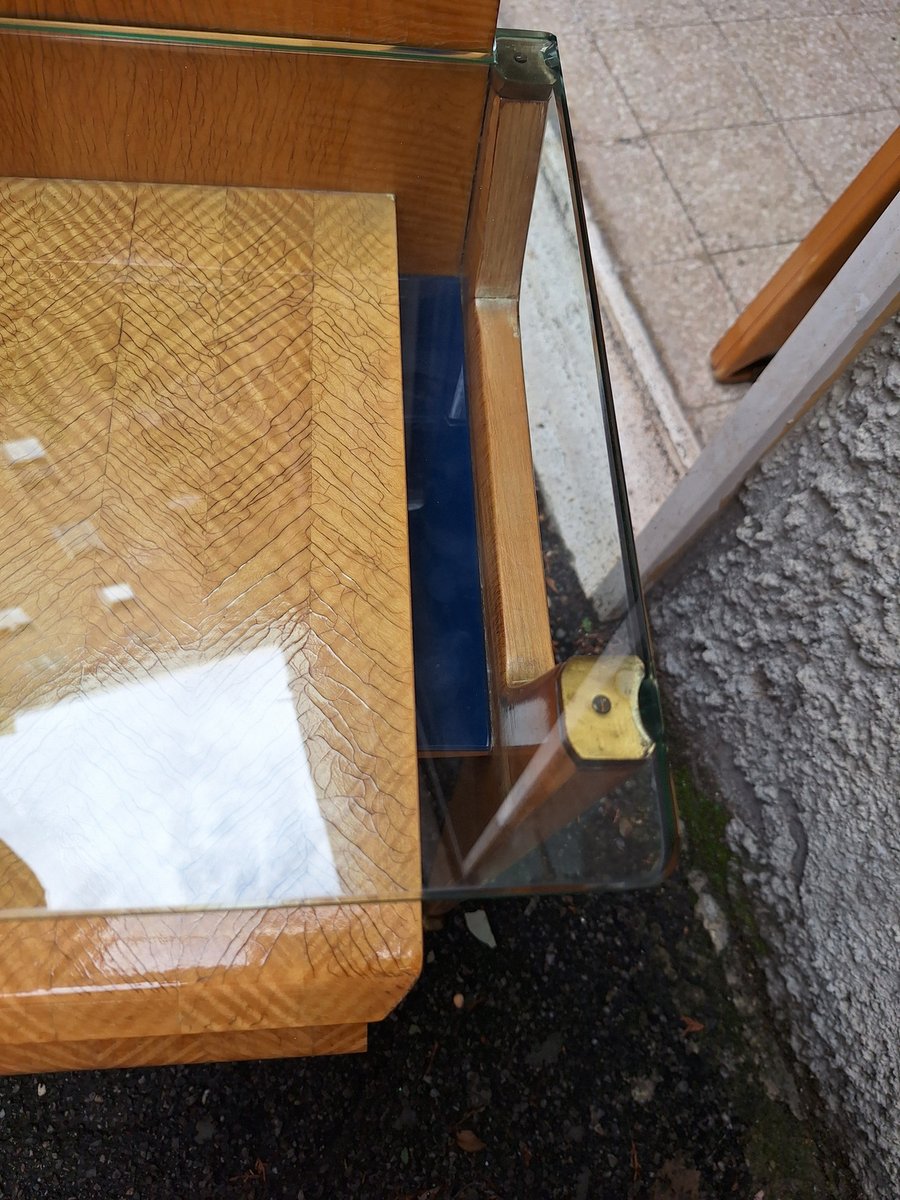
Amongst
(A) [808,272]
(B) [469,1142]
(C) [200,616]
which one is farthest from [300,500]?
(A) [808,272]

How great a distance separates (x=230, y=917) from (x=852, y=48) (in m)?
2.28

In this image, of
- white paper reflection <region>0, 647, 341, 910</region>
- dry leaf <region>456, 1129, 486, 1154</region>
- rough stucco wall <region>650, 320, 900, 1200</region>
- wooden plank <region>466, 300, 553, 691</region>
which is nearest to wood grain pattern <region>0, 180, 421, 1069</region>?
white paper reflection <region>0, 647, 341, 910</region>

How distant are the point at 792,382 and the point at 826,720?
1.28 feet

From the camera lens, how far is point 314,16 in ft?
2.47

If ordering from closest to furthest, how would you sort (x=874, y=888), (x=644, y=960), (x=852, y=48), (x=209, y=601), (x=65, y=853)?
(x=65, y=853)
(x=209, y=601)
(x=874, y=888)
(x=644, y=960)
(x=852, y=48)

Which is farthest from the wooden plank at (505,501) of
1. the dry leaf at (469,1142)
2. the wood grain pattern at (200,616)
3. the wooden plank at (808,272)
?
the wooden plank at (808,272)

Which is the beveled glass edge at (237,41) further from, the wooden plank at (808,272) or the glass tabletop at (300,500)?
the wooden plank at (808,272)

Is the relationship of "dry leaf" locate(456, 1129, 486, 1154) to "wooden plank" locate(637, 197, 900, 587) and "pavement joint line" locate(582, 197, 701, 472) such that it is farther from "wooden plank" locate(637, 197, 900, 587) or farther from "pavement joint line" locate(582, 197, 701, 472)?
"pavement joint line" locate(582, 197, 701, 472)

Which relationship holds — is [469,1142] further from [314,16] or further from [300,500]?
[314,16]

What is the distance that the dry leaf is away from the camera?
3.50ft

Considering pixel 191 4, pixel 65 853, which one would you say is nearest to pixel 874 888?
pixel 65 853

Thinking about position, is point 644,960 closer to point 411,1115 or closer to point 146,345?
point 411,1115

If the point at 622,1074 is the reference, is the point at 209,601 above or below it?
above

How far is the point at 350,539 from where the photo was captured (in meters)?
0.70
